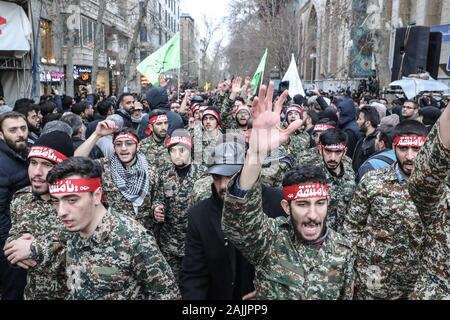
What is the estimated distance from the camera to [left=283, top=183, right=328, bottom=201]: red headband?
2.68 metres

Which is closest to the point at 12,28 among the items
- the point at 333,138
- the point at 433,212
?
the point at 333,138

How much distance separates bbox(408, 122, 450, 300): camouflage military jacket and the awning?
1456 centimetres

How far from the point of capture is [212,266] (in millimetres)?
3064

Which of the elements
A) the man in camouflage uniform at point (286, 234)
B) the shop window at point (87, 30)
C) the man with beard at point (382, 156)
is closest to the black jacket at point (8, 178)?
the man in camouflage uniform at point (286, 234)

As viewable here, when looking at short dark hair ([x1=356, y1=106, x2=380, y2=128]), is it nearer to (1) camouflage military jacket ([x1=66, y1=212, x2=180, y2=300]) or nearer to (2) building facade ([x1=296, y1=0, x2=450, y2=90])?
(2) building facade ([x1=296, y1=0, x2=450, y2=90])

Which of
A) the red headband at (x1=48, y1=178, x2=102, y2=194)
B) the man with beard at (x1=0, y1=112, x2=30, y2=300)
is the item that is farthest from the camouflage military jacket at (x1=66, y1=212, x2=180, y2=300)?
the man with beard at (x1=0, y1=112, x2=30, y2=300)

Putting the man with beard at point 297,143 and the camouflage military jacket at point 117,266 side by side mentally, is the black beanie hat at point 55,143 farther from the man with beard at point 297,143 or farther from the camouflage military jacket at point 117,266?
the man with beard at point 297,143

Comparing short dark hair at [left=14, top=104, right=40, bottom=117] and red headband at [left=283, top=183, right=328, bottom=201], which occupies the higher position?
short dark hair at [left=14, top=104, right=40, bottom=117]

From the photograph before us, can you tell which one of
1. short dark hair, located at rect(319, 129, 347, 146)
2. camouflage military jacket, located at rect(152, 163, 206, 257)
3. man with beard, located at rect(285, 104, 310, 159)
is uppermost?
short dark hair, located at rect(319, 129, 347, 146)

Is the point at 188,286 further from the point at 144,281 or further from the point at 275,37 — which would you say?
the point at 275,37

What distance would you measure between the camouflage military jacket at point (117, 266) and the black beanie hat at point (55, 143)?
111 centimetres

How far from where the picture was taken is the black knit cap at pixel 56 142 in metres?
3.58

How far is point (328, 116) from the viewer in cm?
873

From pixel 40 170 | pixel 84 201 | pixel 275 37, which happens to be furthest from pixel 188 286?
pixel 275 37
